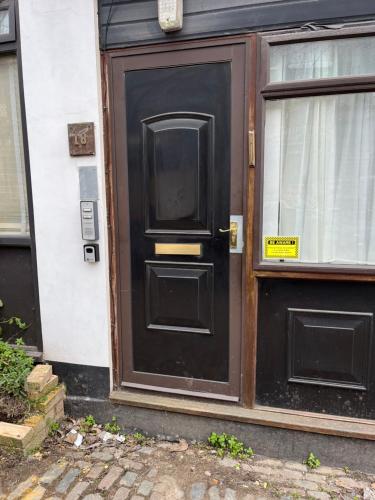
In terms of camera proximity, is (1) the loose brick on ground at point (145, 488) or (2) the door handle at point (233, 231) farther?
(2) the door handle at point (233, 231)

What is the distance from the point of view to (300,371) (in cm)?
248

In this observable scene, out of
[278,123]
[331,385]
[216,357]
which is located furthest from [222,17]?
[331,385]

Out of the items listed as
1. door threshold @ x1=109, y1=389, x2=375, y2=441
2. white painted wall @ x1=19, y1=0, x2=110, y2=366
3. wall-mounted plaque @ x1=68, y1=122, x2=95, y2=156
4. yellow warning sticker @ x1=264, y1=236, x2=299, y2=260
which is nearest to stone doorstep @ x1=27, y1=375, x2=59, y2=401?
white painted wall @ x1=19, y1=0, x2=110, y2=366

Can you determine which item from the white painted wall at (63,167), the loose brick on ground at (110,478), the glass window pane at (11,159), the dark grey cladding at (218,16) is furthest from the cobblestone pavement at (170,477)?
Answer: the dark grey cladding at (218,16)

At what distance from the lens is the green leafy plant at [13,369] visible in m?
2.66

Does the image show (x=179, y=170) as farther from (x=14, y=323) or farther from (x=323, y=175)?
(x=14, y=323)

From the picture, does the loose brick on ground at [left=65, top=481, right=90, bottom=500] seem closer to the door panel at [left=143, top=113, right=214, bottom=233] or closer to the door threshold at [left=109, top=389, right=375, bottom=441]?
the door threshold at [left=109, top=389, right=375, bottom=441]

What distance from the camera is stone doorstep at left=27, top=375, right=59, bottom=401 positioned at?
267cm

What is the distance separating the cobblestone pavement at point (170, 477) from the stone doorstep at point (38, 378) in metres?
0.43

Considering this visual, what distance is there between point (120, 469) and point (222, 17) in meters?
2.93

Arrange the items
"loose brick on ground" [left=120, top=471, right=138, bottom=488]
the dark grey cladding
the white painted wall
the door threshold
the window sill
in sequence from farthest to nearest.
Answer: the window sill
the white painted wall
the door threshold
"loose brick on ground" [left=120, top=471, right=138, bottom=488]
the dark grey cladding

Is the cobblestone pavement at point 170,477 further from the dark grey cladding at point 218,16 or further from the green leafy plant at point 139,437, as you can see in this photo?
the dark grey cladding at point 218,16

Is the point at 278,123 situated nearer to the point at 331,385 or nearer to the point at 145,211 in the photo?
the point at 145,211

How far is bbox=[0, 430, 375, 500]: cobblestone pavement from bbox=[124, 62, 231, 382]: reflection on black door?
0.54 meters
